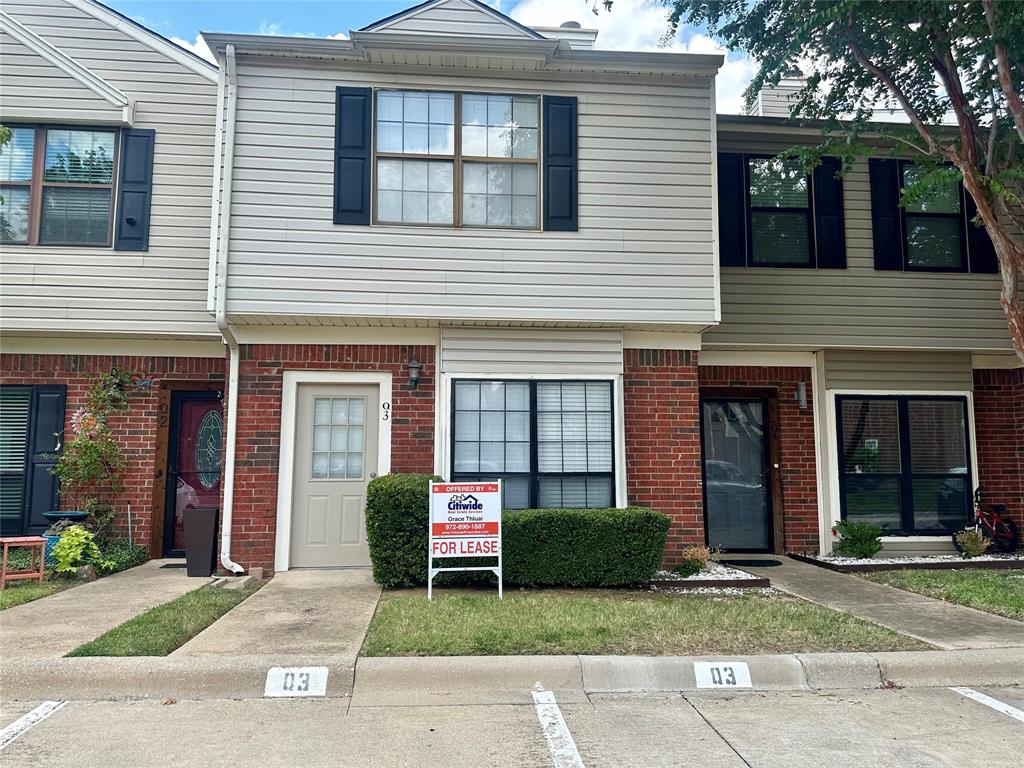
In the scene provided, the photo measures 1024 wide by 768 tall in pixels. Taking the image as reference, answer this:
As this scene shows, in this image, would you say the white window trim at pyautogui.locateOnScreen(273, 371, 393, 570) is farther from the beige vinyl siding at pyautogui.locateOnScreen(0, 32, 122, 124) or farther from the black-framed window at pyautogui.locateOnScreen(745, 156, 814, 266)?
the black-framed window at pyautogui.locateOnScreen(745, 156, 814, 266)

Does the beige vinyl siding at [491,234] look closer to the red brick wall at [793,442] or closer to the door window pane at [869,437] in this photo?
the red brick wall at [793,442]

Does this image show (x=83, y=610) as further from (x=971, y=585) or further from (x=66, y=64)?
(x=971, y=585)

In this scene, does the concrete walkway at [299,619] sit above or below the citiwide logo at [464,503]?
below

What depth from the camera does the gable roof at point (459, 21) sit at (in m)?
8.12

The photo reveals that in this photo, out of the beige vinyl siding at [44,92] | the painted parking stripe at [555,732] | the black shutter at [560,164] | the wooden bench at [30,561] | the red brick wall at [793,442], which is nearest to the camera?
the painted parking stripe at [555,732]

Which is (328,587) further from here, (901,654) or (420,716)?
(901,654)

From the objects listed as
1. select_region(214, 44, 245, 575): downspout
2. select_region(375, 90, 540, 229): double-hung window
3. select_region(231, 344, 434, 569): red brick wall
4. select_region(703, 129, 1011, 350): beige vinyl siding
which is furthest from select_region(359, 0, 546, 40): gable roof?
select_region(231, 344, 434, 569): red brick wall

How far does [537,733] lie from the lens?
3.97 m

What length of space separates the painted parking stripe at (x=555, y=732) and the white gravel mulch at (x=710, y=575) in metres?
3.36

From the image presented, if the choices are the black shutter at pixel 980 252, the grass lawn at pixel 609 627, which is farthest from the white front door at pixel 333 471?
the black shutter at pixel 980 252

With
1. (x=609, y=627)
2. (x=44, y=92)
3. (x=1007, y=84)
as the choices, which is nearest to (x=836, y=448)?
(x=1007, y=84)

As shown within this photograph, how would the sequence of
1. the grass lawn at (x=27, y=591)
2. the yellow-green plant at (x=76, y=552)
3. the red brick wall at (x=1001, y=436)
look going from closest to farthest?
the grass lawn at (x=27, y=591)
the yellow-green plant at (x=76, y=552)
the red brick wall at (x=1001, y=436)

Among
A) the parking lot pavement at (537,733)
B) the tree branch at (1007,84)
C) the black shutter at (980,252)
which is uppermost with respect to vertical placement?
the tree branch at (1007,84)

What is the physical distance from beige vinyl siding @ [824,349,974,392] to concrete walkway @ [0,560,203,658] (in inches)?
320
